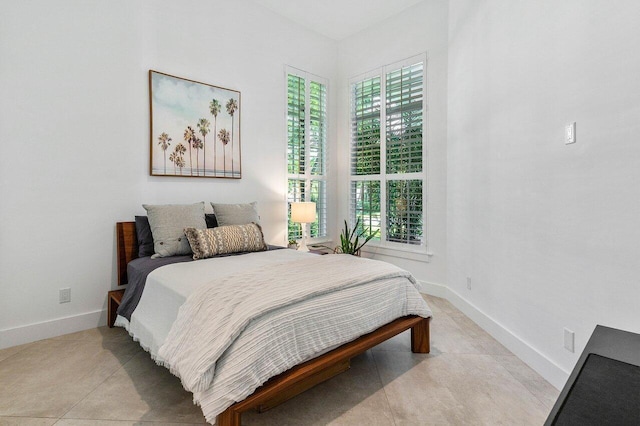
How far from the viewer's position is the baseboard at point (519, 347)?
1925mm

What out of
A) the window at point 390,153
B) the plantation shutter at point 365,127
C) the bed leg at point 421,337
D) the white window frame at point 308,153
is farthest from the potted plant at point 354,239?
the bed leg at point 421,337

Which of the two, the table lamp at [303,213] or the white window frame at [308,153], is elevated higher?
the white window frame at [308,153]

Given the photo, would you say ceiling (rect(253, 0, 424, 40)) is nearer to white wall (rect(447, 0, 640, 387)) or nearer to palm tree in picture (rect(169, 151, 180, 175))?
white wall (rect(447, 0, 640, 387))

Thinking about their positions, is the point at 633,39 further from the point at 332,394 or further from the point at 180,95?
the point at 180,95

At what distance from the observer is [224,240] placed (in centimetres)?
279

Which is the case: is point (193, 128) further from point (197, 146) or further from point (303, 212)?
point (303, 212)

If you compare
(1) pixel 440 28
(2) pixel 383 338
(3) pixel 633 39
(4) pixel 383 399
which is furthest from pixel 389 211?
(3) pixel 633 39

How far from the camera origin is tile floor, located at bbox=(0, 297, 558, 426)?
5.45 ft

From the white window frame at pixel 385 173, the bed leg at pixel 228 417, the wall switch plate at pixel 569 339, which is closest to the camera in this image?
the bed leg at pixel 228 417

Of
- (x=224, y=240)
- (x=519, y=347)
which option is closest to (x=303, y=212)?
(x=224, y=240)

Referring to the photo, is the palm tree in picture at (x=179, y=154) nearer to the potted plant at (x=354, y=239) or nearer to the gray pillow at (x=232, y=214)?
the gray pillow at (x=232, y=214)

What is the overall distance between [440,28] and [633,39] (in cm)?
258

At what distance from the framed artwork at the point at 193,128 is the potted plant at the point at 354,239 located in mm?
1567

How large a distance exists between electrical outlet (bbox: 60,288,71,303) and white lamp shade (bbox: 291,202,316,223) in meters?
2.21
